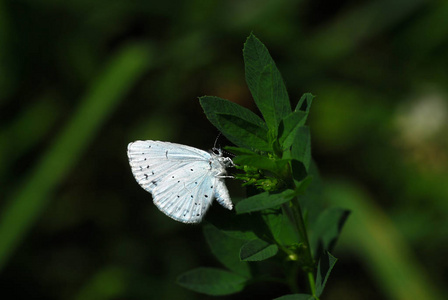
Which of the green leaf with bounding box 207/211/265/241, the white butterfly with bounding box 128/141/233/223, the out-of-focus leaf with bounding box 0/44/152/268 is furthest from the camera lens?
the out-of-focus leaf with bounding box 0/44/152/268

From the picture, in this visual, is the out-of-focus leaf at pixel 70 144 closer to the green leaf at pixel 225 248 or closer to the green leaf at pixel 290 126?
the green leaf at pixel 225 248

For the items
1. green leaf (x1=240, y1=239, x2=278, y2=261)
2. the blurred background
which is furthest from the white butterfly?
the blurred background

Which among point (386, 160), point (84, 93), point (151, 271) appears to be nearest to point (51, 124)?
point (84, 93)

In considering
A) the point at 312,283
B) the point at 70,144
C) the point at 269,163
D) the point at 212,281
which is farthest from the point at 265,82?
the point at 70,144

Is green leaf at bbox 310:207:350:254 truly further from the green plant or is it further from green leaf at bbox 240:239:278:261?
green leaf at bbox 240:239:278:261

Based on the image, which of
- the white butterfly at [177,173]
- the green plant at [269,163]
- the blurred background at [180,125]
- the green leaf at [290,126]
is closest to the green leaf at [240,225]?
the green plant at [269,163]

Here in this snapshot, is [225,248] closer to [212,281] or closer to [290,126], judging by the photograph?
[212,281]
